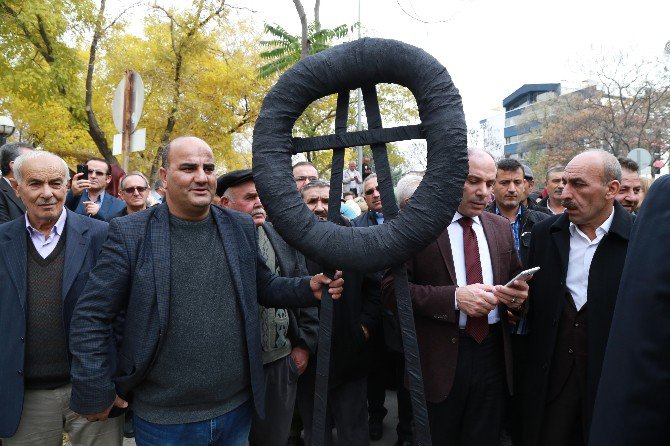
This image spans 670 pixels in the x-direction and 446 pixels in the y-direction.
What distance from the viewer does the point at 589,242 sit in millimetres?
2797

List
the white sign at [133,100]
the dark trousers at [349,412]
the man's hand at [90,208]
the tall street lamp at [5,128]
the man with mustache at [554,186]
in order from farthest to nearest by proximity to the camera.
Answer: the tall street lamp at [5,128] < the white sign at [133,100] < the man with mustache at [554,186] < the man's hand at [90,208] < the dark trousers at [349,412]

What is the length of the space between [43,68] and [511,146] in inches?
3107

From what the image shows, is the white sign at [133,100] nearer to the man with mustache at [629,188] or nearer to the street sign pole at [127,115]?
the street sign pole at [127,115]

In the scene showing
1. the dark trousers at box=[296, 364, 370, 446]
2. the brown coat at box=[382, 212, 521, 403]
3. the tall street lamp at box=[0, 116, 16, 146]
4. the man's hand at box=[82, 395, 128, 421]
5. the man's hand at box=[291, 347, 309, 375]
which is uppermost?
the tall street lamp at box=[0, 116, 16, 146]

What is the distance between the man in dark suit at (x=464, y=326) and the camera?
2645 millimetres

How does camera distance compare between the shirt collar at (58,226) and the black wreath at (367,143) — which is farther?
the shirt collar at (58,226)

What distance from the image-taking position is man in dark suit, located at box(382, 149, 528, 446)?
104 inches

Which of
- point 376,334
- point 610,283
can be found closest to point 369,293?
point 376,334

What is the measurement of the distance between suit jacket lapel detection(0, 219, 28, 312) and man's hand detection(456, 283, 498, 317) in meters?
2.25

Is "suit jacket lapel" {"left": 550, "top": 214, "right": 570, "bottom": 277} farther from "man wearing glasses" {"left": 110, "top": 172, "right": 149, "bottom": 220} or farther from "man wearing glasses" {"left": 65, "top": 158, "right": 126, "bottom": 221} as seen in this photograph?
"man wearing glasses" {"left": 65, "top": 158, "right": 126, "bottom": 221}

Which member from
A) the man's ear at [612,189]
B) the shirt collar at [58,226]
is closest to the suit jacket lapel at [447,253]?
the man's ear at [612,189]

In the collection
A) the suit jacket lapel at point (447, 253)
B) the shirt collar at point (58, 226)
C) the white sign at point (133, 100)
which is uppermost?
the white sign at point (133, 100)

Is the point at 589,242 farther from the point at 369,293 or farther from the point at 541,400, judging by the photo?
the point at 369,293

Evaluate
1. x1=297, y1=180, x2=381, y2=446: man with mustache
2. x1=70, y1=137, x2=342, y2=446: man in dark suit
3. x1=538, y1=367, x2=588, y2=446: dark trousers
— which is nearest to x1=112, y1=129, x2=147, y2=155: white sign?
x1=297, y1=180, x2=381, y2=446: man with mustache
